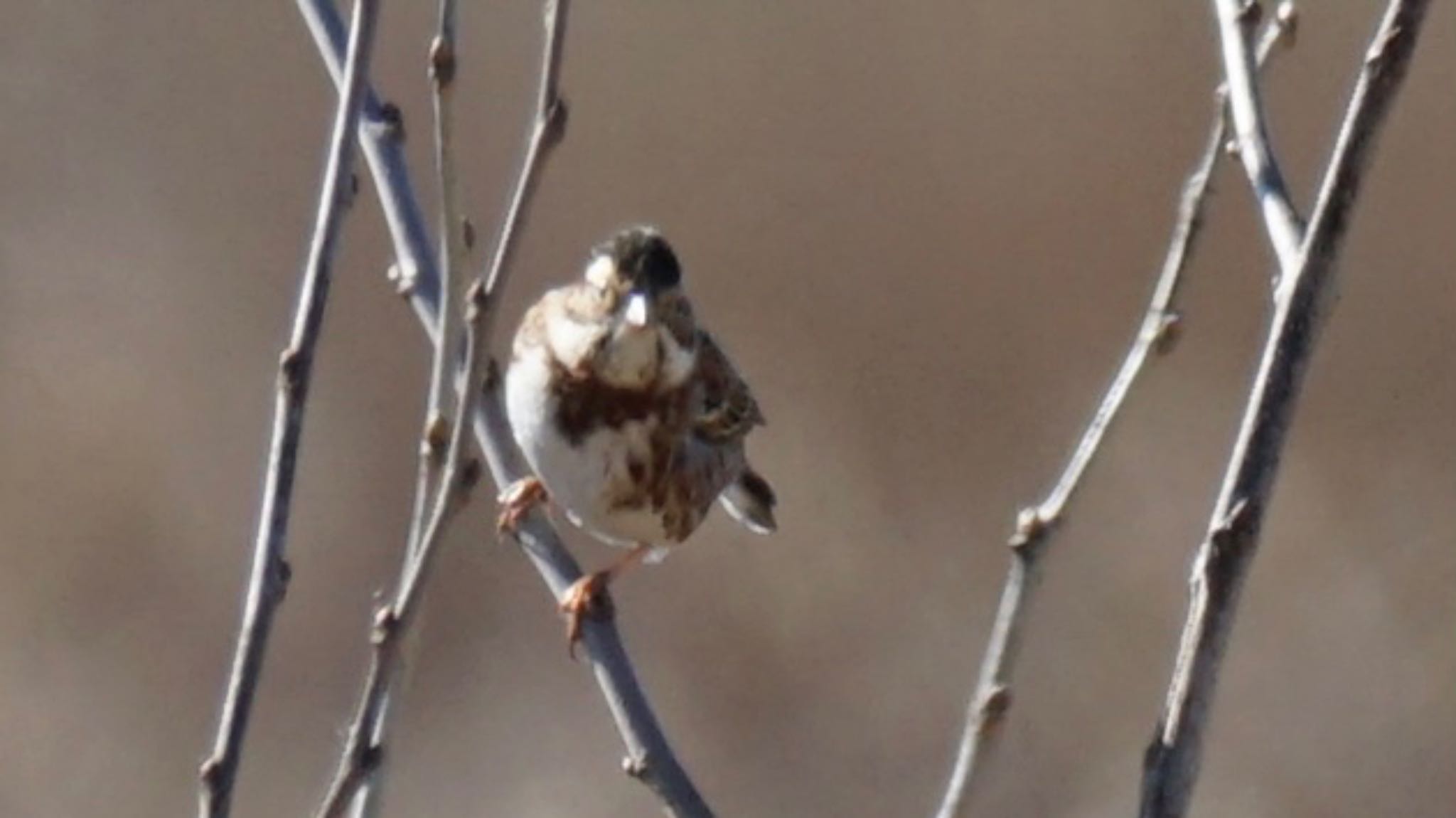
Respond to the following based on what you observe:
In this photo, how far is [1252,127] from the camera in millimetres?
1598

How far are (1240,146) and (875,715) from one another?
304cm

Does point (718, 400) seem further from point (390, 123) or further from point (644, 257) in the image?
point (390, 123)

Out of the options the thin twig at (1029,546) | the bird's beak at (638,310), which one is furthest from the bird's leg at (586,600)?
the thin twig at (1029,546)

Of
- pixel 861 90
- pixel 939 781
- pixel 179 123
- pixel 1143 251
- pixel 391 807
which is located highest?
pixel 179 123

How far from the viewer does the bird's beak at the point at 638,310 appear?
2.55 m

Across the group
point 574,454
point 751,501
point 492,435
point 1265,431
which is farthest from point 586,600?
point 751,501

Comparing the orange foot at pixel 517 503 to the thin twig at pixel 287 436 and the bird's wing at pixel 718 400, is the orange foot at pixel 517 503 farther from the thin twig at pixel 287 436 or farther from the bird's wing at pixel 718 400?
the thin twig at pixel 287 436

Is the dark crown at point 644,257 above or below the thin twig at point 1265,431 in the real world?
above

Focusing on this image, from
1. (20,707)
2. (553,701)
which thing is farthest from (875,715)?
(20,707)

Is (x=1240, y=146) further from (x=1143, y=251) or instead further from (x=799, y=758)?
(x=799, y=758)

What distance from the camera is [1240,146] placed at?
1609mm

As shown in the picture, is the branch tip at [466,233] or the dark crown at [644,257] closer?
the branch tip at [466,233]

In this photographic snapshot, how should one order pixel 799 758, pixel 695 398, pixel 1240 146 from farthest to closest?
pixel 799 758
pixel 695 398
pixel 1240 146

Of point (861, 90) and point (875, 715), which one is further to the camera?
point (875, 715)
